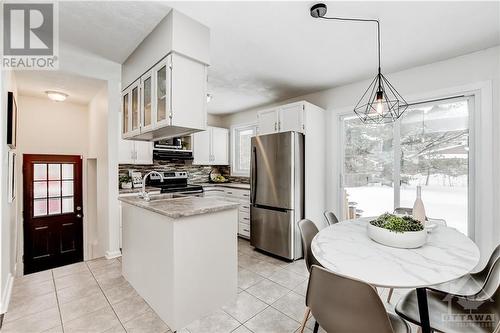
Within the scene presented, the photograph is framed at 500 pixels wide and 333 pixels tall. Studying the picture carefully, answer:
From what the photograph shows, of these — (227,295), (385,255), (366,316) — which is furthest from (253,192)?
(366,316)

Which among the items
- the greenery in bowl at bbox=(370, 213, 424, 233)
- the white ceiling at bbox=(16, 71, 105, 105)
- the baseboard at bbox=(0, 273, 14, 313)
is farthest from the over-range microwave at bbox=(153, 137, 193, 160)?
the greenery in bowl at bbox=(370, 213, 424, 233)

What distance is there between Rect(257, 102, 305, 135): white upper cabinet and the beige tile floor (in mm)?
2003

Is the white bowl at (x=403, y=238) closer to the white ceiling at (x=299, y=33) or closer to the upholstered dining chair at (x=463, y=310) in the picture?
the upholstered dining chair at (x=463, y=310)

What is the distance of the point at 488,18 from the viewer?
197cm

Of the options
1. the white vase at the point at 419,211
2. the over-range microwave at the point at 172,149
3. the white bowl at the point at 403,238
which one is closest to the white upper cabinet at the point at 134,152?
the over-range microwave at the point at 172,149

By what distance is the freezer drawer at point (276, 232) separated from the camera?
10.7 feet

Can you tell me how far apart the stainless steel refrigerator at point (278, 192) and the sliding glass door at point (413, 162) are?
854 mm

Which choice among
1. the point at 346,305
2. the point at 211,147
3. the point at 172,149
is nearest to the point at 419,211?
the point at 346,305

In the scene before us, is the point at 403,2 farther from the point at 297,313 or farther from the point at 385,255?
the point at 297,313

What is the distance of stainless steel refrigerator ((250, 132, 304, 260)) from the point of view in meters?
3.26

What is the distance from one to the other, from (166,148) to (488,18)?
4.40m

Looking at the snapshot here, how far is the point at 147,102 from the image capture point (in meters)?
2.44

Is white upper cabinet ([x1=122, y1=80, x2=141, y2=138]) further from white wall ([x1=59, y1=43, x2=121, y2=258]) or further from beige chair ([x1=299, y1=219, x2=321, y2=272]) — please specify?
beige chair ([x1=299, y1=219, x2=321, y2=272])

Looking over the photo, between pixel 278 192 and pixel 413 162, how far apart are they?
1792 mm
